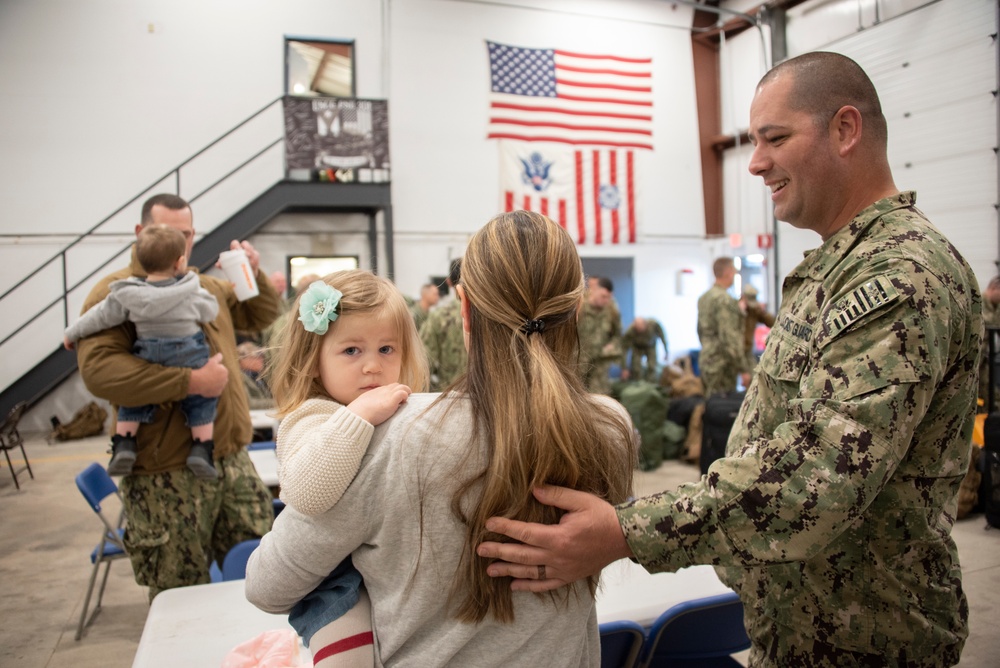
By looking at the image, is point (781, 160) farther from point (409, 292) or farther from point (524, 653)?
point (409, 292)

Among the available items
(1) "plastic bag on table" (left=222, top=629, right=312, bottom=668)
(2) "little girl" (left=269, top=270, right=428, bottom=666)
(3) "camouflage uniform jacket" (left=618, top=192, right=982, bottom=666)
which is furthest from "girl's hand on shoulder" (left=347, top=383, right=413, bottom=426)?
(1) "plastic bag on table" (left=222, top=629, right=312, bottom=668)

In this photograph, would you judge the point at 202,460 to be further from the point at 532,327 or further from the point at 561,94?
the point at 561,94

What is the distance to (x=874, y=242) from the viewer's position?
1394 millimetres

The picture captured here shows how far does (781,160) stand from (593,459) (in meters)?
0.84

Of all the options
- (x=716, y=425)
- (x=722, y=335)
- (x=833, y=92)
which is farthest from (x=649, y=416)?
(x=833, y=92)

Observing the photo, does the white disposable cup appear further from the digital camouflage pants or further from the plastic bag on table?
the digital camouflage pants

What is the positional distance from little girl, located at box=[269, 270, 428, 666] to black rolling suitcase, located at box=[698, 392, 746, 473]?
16.4ft

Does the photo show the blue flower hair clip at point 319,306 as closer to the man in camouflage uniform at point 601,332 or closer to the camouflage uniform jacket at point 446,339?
the camouflage uniform jacket at point 446,339

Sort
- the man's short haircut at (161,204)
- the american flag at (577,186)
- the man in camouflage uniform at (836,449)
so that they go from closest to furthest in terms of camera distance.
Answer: the man in camouflage uniform at (836,449)
the man's short haircut at (161,204)
the american flag at (577,186)

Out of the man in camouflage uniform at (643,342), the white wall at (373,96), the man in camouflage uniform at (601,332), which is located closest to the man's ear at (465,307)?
the man in camouflage uniform at (601,332)

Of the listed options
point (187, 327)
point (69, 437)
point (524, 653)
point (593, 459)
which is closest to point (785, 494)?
point (593, 459)

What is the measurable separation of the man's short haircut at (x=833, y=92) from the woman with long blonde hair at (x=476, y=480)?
0.74 meters

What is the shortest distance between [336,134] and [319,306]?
30.1ft

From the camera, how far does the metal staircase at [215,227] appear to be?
922 centimetres
